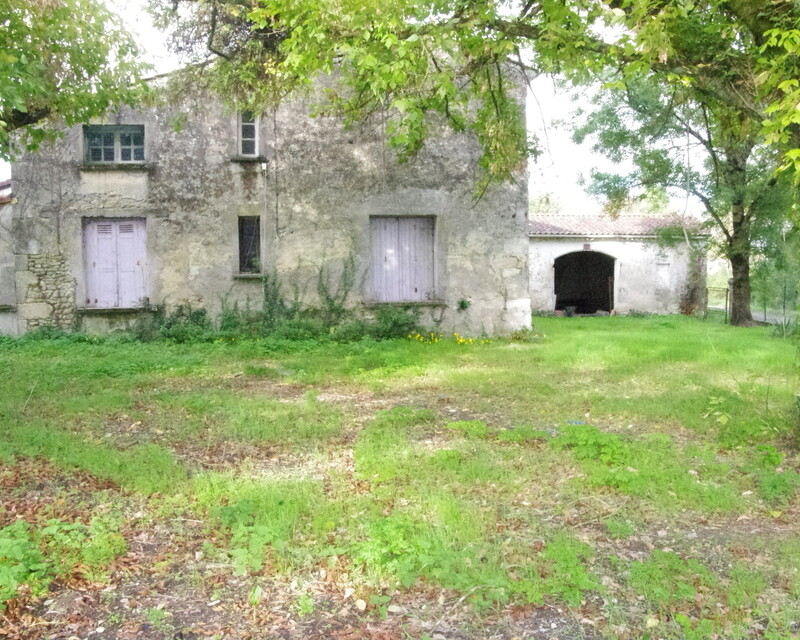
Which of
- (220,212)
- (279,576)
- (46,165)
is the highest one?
(46,165)

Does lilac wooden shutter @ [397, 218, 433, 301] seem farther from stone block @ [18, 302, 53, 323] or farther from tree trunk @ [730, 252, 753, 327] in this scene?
tree trunk @ [730, 252, 753, 327]

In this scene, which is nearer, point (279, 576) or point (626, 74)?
point (279, 576)

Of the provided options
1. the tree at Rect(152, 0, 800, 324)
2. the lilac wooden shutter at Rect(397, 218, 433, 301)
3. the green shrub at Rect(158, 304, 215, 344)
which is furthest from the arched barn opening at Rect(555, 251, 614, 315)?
the tree at Rect(152, 0, 800, 324)

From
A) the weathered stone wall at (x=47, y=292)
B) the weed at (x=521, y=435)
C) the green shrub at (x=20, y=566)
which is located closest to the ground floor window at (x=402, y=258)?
the weathered stone wall at (x=47, y=292)

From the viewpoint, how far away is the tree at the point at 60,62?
19.7 feet

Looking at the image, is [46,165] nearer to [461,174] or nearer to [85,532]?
[461,174]

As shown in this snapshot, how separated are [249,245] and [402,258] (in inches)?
121

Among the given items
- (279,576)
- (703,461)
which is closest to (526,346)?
(703,461)

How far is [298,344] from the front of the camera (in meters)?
11.9

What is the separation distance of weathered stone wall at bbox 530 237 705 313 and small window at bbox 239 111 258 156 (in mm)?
12032

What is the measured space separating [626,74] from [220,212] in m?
9.18

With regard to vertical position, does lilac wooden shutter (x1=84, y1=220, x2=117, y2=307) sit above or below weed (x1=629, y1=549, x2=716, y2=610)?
above

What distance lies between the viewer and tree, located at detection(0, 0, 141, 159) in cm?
600

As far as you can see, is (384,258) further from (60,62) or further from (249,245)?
(60,62)
